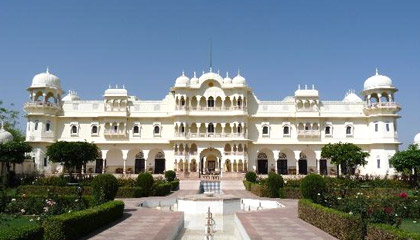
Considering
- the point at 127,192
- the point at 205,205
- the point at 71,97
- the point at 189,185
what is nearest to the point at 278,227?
the point at 205,205

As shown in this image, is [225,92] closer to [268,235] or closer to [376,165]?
[376,165]

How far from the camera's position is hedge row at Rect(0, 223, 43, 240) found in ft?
25.1

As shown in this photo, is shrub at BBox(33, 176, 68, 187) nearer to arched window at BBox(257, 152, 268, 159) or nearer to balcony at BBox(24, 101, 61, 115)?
balcony at BBox(24, 101, 61, 115)

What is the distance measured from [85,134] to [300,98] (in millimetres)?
25022

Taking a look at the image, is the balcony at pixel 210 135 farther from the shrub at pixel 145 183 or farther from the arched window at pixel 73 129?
the shrub at pixel 145 183

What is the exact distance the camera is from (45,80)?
4331cm

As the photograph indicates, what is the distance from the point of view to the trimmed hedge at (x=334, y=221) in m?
10.2

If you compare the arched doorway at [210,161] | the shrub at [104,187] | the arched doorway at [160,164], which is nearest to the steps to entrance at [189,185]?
the arched doorway at [210,161]

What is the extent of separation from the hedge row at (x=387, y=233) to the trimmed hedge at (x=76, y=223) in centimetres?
794

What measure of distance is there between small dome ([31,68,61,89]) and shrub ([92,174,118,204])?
30.1 metres

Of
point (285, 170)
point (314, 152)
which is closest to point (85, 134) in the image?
point (285, 170)

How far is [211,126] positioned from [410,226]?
31.1m

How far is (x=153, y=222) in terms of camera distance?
13.9 m

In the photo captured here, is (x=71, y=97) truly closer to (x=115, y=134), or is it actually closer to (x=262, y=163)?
(x=115, y=134)
